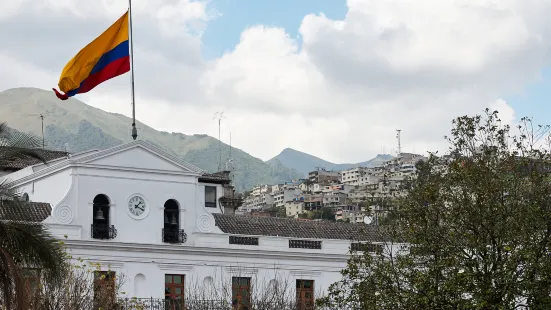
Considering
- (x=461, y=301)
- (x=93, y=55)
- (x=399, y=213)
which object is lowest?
(x=461, y=301)

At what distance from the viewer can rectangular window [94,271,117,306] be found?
44.8m

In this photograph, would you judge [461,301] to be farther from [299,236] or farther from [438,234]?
[299,236]

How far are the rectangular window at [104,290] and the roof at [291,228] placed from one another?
802 centimetres

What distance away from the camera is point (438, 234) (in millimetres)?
40344

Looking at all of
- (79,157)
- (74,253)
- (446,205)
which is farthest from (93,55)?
(446,205)

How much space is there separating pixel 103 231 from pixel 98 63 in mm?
6454

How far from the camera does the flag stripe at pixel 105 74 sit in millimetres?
51125

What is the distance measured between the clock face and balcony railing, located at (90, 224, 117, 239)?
4.23 feet

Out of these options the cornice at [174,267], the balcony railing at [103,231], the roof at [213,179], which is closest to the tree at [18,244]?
the balcony railing at [103,231]

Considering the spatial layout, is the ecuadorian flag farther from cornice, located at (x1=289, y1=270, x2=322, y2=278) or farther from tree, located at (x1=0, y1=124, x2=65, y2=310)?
tree, located at (x1=0, y1=124, x2=65, y2=310)

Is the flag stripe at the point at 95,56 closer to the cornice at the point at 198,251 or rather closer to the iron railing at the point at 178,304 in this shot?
the cornice at the point at 198,251

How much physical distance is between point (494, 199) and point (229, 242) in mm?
17875

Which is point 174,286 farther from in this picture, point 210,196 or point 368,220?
point 210,196

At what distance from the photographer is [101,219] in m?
53.1
